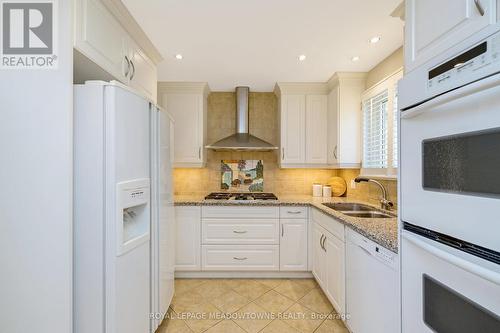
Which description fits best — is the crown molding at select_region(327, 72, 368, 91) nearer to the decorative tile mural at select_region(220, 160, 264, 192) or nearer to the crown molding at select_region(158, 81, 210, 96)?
the decorative tile mural at select_region(220, 160, 264, 192)

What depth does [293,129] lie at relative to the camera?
9.86ft

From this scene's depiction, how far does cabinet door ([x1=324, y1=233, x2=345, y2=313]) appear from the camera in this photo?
1.79 meters

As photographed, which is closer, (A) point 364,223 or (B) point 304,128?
(A) point 364,223

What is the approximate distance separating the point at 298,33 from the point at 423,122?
137 centimetres

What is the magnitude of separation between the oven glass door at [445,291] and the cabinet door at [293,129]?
2055mm

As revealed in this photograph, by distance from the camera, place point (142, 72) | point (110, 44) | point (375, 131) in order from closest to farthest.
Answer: point (110, 44), point (142, 72), point (375, 131)

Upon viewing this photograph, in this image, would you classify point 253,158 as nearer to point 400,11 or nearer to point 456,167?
point 400,11

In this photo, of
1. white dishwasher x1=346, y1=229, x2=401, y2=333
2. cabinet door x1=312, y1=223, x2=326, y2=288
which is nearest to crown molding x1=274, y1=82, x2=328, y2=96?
cabinet door x1=312, y1=223, x2=326, y2=288

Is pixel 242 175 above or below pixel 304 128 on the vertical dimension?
below

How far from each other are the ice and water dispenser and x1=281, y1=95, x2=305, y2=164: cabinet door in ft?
6.29

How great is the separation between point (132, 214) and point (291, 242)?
1774 mm

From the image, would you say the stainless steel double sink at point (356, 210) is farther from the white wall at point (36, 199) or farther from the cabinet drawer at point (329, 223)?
the white wall at point (36, 199)

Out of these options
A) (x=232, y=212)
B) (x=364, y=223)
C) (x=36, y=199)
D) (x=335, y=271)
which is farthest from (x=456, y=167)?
(x=232, y=212)

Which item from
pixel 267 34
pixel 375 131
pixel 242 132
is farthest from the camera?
pixel 242 132
